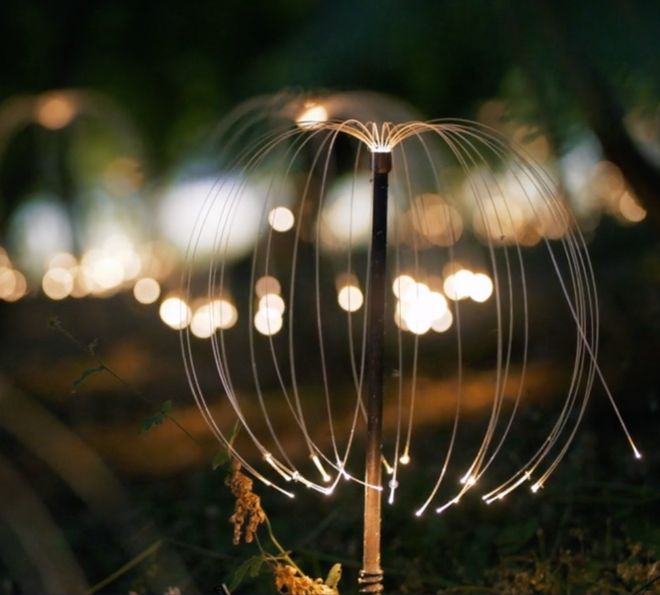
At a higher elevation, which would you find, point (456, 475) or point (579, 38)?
point (579, 38)

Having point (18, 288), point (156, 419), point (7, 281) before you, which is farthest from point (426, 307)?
point (156, 419)

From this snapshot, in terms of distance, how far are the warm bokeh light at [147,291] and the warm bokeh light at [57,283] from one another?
16.0 inches

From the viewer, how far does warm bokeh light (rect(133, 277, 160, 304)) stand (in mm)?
7471

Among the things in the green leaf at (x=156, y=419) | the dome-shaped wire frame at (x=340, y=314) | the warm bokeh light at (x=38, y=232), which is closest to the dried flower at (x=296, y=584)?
the green leaf at (x=156, y=419)

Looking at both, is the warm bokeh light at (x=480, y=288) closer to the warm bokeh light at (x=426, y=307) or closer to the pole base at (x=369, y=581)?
the warm bokeh light at (x=426, y=307)

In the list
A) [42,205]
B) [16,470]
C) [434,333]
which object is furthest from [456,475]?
[42,205]

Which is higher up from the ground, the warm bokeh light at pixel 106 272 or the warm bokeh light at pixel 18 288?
the warm bokeh light at pixel 106 272

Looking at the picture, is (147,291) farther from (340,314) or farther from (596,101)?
(596,101)

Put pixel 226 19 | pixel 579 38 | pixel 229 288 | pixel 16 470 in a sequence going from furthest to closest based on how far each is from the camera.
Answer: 1. pixel 229 288
2. pixel 16 470
3. pixel 226 19
4. pixel 579 38

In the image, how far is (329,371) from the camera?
6.40 meters

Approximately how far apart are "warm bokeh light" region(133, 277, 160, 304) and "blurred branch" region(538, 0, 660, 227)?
4.24 metres

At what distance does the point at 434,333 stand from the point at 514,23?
2925 mm

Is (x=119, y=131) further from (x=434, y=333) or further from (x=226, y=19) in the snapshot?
(x=434, y=333)

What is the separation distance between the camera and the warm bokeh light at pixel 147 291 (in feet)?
24.5
